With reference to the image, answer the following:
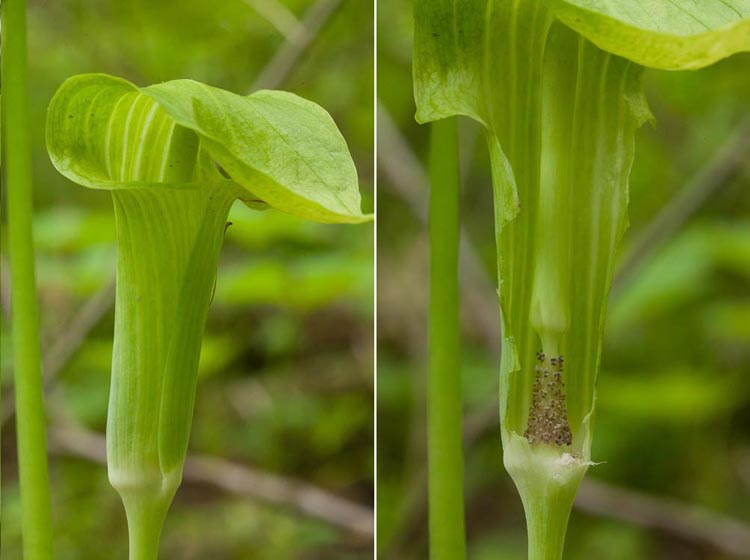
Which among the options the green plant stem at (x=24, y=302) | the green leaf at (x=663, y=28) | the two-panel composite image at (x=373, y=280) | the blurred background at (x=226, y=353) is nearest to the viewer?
the green leaf at (x=663, y=28)

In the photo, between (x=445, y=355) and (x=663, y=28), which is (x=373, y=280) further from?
(x=663, y=28)

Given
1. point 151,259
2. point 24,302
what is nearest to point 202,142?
point 151,259

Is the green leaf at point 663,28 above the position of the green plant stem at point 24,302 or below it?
above

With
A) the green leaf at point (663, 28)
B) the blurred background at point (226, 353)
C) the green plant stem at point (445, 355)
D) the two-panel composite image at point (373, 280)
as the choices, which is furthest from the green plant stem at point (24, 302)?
the green leaf at point (663, 28)

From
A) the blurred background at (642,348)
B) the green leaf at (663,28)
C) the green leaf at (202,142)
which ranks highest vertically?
the green leaf at (663,28)

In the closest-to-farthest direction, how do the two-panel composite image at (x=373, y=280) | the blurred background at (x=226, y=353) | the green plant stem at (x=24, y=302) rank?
the two-panel composite image at (x=373, y=280)
the green plant stem at (x=24, y=302)
the blurred background at (x=226, y=353)

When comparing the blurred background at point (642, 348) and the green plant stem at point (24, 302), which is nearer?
the green plant stem at point (24, 302)

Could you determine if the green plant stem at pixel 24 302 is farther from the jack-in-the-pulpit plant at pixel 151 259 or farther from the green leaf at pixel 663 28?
the green leaf at pixel 663 28
